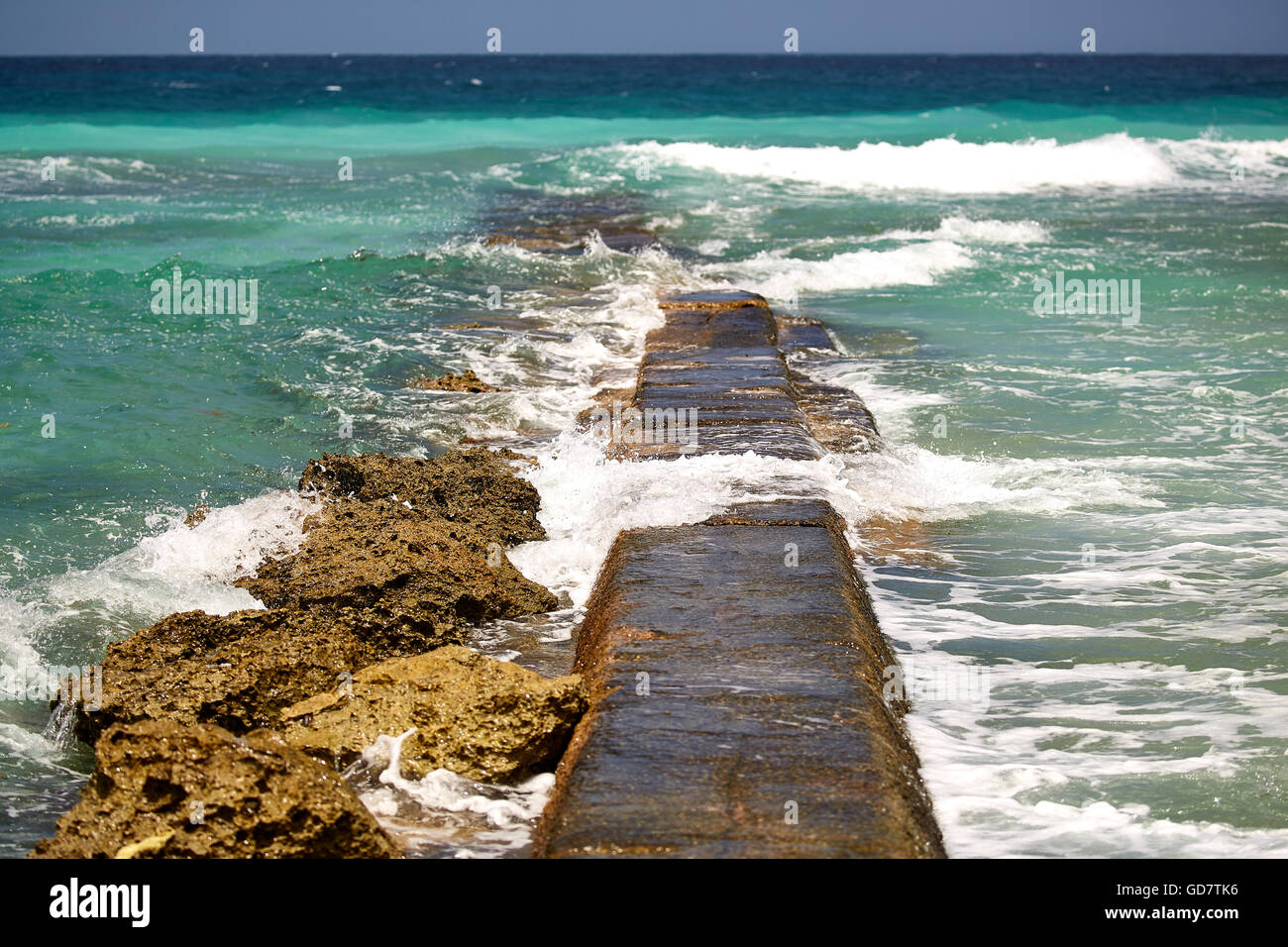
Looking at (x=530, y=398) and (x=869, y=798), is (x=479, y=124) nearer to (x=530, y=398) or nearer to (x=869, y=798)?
(x=530, y=398)

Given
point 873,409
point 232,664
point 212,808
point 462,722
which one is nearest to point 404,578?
point 232,664

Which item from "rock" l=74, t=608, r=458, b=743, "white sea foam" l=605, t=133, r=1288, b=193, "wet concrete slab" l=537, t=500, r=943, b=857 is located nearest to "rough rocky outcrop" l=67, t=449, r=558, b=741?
"rock" l=74, t=608, r=458, b=743

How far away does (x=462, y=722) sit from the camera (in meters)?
3.55

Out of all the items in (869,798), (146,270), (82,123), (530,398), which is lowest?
(869,798)

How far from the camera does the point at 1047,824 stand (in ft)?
11.3

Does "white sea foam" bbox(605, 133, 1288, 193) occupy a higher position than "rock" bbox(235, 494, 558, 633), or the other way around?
"white sea foam" bbox(605, 133, 1288, 193)

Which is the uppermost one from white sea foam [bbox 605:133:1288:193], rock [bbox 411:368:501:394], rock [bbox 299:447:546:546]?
white sea foam [bbox 605:133:1288:193]

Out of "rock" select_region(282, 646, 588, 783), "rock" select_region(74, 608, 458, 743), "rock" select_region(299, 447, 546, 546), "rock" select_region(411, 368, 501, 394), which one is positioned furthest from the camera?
"rock" select_region(411, 368, 501, 394)

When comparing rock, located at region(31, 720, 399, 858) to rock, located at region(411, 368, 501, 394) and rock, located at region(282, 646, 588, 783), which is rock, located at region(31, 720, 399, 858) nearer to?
rock, located at region(282, 646, 588, 783)

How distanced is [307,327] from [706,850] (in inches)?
327

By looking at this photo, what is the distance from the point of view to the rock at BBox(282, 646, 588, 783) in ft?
11.5

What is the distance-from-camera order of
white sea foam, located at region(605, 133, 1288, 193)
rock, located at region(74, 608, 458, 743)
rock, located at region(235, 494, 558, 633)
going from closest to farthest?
rock, located at region(74, 608, 458, 743) < rock, located at region(235, 494, 558, 633) < white sea foam, located at region(605, 133, 1288, 193)

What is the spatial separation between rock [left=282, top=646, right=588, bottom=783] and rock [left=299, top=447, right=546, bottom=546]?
1.69m

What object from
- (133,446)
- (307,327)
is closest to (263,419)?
(133,446)
